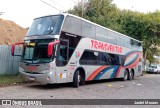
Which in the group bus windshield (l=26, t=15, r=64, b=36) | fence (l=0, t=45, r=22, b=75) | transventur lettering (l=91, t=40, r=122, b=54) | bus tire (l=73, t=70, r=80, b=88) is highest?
bus windshield (l=26, t=15, r=64, b=36)

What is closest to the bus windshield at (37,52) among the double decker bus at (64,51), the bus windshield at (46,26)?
the double decker bus at (64,51)

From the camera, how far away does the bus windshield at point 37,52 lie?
12602mm

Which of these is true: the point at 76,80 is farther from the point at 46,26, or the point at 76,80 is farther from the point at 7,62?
the point at 7,62

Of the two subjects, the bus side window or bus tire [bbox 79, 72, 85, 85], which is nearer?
the bus side window

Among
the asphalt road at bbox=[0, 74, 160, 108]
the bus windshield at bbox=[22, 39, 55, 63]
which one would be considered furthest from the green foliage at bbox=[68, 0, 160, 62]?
the bus windshield at bbox=[22, 39, 55, 63]

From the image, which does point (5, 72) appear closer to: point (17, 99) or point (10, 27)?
point (17, 99)

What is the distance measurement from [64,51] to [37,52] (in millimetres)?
1405

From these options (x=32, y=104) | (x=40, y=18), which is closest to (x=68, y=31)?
(x=40, y=18)

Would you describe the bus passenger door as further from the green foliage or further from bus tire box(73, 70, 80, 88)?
the green foliage

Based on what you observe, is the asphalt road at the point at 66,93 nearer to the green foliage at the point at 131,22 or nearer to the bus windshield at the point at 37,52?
the bus windshield at the point at 37,52

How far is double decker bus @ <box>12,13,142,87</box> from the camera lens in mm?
12555

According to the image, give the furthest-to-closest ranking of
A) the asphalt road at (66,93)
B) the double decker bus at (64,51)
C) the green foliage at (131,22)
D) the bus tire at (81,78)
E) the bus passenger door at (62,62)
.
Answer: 1. the green foliage at (131,22)
2. the bus tire at (81,78)
3. the bus passenger door at (62,62)
4. the double decker bus at (64,51)
5. the asphalt road at (66,93)

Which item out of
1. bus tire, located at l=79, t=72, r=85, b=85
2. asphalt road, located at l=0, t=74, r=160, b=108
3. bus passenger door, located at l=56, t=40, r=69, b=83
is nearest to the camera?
asphalt road, located at l=0, t=74, r=160, b=108

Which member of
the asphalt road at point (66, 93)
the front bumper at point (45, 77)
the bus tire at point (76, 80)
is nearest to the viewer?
the asphalt road at point (66, 93)
